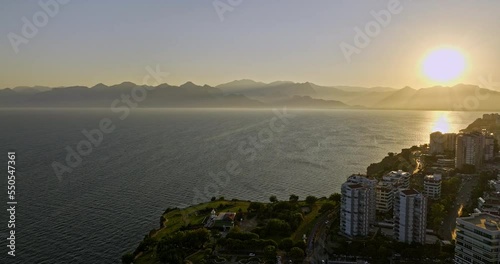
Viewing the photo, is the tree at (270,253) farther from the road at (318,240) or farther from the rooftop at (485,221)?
the rooftop at (485,221)

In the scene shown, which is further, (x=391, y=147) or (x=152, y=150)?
(x=391, y=147)

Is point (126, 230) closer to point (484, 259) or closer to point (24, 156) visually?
point (484, 259)

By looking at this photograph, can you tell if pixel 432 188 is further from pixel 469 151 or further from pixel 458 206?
pixel 469 151

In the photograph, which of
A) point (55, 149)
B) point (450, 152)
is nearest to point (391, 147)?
point (450, 152)

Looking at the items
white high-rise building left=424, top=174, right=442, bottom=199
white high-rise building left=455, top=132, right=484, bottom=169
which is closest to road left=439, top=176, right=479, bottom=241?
white high-rise building left=424, top=174, right=442, bottom=199

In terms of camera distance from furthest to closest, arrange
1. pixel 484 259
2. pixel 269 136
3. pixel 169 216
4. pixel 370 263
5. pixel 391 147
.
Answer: pixel 269 136 → pixel 391 147 → pixel 169 216 → pixel 370 263 → pixel 484 259

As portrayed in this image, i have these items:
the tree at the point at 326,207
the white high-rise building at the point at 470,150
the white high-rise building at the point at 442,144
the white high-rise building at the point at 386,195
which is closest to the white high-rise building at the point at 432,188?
the white high-rise building at the point at 386,195

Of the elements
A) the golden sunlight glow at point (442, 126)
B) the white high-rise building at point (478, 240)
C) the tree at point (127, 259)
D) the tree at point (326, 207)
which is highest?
the white high-rise building at point (478, 240)

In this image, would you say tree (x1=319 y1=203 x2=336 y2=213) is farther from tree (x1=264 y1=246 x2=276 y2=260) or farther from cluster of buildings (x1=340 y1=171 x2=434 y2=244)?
tree (x1=264 y1=246 x2=276 y2=260)
